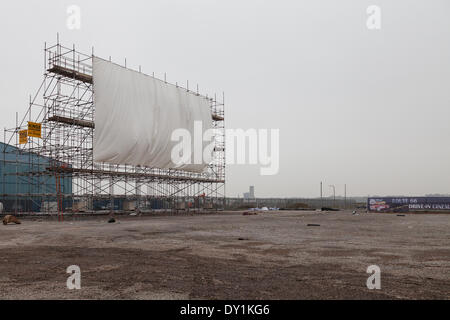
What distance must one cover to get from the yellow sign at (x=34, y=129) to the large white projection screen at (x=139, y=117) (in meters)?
4.12

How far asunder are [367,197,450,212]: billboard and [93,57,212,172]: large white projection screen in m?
20.5

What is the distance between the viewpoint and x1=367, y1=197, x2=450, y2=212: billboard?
1624 inches

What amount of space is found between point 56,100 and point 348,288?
96.7ft

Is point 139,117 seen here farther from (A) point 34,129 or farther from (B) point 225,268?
(B) point 225,268

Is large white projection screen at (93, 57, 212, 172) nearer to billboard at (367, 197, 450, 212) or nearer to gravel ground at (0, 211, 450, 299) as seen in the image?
gravel ground at (0, 211, 450, 299)

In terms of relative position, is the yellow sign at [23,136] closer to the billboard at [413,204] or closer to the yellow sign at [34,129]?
the yellow sign at [34,129]

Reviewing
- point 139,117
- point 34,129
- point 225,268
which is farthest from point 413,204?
point 225,268

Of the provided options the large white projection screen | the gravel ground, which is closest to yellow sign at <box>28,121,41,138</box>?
the large white projection screen

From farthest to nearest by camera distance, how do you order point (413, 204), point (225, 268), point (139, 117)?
1. point (413, 204)
2. point (139, 117)
3. point (225, 268)

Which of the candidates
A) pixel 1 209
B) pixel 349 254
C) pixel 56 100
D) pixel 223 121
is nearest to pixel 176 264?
pixel 349 254

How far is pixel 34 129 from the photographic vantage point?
29344 millimetres

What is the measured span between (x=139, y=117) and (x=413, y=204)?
30135mm
